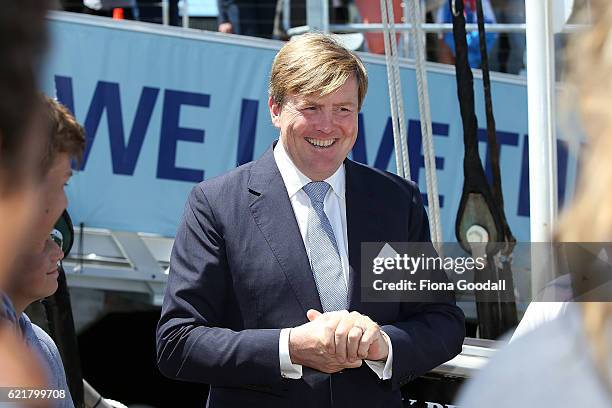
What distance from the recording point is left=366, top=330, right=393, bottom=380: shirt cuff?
230 centimetres

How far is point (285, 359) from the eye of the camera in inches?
89.0

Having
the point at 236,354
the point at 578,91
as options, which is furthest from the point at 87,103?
the point at 578,91

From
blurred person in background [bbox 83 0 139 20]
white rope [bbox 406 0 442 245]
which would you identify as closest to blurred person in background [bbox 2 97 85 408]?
white rope [bbox 406 0 442 245]

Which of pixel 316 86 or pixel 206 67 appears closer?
pixel 316 86

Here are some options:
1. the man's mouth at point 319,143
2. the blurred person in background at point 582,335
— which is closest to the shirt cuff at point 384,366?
the man's mouth at point 319,143

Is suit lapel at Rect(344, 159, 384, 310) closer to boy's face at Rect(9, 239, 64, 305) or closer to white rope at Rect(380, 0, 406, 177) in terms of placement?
boy's face at Rect(9, 239, 64, 305)

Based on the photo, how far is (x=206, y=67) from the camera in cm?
509

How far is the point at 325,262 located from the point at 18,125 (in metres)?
1.72

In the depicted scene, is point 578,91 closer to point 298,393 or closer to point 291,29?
point 298,393

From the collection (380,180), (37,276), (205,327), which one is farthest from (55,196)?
(380,180)

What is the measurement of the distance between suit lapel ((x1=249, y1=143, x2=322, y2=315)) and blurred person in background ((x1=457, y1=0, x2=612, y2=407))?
4.82 ft

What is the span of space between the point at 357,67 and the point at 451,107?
8.36 ft

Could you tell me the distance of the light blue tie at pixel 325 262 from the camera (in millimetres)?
2375

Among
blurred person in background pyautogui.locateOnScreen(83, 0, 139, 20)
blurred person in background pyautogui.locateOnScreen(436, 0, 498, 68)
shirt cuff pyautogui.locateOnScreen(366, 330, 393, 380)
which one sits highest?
blurred person in background pyautogui.locateOnScreen(83, 0, 139, 20)
